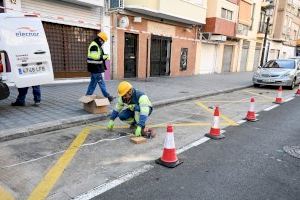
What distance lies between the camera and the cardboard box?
6.91 metres

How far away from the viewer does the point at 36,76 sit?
692 cm

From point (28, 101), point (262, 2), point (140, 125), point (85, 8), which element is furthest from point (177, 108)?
point (262, 2)

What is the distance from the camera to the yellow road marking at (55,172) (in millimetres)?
3420

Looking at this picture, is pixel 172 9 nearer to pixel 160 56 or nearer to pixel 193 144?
pixel 160 56

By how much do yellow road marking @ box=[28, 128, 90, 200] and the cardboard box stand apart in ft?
4.84

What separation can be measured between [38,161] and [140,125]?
1869 millimetres

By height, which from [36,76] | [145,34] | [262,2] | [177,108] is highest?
Answer: [262,2]

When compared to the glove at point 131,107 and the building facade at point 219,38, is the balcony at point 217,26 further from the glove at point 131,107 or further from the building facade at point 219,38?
the glove at point 131,107

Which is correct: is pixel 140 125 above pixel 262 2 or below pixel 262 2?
below

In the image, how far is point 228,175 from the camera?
13.5 feet

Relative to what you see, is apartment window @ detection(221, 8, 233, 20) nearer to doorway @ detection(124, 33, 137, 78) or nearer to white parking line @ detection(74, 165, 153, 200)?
doorway @ detection(124, 33, 137, 78)

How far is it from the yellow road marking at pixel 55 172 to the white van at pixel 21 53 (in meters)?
2.24

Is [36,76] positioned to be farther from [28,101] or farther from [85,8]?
[85,8]

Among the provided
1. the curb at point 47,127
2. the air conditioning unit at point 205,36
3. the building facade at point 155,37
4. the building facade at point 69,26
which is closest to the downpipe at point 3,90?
the curb at point 47,127
